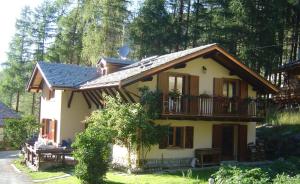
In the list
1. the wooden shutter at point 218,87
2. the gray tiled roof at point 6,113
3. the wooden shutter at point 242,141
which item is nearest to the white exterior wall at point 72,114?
the wooden shutter at point 218,87

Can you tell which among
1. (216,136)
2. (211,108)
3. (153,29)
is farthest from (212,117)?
(153,29)

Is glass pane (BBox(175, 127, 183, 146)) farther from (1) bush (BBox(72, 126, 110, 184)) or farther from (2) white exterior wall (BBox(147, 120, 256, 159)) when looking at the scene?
(1) bush (BBox(72, 126, 110, 184))

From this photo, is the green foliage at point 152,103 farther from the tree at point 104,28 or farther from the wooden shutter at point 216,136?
the tree at point 104,28

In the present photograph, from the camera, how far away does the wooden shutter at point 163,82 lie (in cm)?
2156

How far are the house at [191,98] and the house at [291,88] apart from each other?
230 inches

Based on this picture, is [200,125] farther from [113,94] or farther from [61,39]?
[61,39]

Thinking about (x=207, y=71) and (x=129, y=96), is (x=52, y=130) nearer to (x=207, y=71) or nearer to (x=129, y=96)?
(x=129, y=96)

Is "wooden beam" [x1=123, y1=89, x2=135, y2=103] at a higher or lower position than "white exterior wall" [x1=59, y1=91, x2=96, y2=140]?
higher

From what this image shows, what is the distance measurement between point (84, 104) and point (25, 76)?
25.3 metres

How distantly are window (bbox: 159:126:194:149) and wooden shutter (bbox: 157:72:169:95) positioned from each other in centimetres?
200

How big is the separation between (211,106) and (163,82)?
274 cm

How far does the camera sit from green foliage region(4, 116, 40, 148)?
2845 cm

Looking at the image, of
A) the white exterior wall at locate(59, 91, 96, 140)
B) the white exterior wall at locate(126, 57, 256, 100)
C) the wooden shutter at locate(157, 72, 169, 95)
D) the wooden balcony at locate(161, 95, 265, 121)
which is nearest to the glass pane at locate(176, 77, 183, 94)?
the white exterior wall at locate(126, 57, 256, 100)

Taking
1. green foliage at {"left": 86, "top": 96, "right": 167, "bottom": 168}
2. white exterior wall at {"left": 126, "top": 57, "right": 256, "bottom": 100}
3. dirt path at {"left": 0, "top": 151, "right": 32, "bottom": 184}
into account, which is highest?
white exterior wall at {"left": 126, "top": 57, "right": 256, "bottom": 100}
